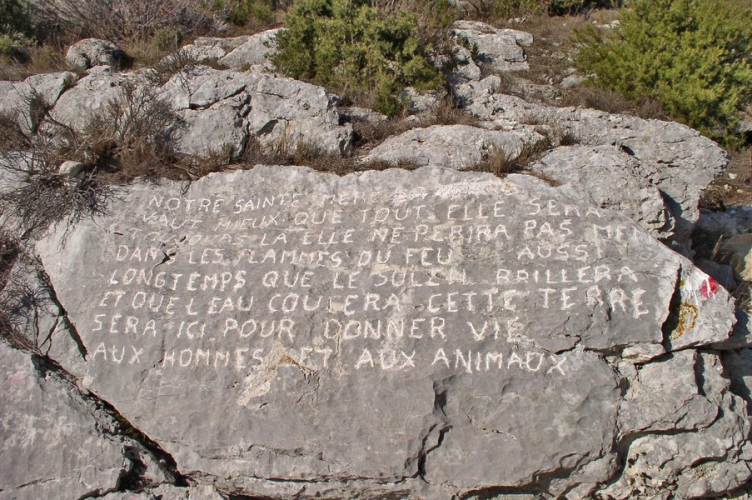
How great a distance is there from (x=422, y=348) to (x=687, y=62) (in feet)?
19.6

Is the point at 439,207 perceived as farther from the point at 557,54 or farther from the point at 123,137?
the point at 557,54

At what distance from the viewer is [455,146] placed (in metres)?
6.22

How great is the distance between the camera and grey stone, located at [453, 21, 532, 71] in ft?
31.1

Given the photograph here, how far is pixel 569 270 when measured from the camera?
472 centimetres

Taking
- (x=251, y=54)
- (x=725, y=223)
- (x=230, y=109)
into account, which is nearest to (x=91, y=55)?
(x=251, y=54)

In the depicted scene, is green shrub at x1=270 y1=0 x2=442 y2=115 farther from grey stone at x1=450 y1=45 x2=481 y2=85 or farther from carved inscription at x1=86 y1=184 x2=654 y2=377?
carved inscription at x1=86 y1=184 x2=654 y2=377

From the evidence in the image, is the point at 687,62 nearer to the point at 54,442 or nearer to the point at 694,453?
the point at 694,453

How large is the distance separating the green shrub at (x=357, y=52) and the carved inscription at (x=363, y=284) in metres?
2.87

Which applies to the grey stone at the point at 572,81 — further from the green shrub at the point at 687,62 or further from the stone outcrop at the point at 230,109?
the stone outcrop at the point at 230,109

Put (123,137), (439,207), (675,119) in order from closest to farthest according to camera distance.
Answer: (439,207), (123,137), (675,119)

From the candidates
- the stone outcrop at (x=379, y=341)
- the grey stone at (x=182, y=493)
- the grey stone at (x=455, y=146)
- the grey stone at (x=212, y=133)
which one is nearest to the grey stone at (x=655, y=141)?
the stone outcrop at (x=379, y=341)

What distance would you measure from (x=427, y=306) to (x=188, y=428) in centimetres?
205

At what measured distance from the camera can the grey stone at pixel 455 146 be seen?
6.08 meters

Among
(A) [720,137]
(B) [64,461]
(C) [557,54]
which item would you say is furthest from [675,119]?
(B) [64,461]
